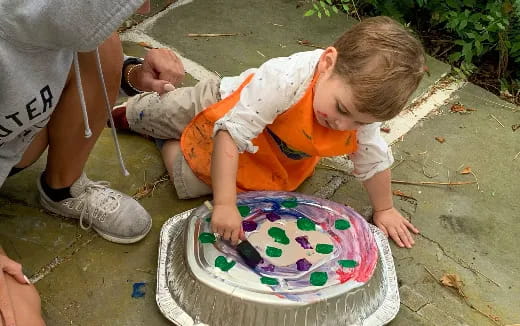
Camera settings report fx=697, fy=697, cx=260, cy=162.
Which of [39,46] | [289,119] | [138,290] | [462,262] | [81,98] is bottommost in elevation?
[462,262]

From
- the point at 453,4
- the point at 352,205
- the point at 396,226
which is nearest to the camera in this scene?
the point at 396,226

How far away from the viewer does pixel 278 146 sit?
6.97 feet

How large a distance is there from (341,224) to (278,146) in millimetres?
304

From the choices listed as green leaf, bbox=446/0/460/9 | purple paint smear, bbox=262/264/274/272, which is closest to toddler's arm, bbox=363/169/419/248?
purple paint smear, bbox=262/264/274/272

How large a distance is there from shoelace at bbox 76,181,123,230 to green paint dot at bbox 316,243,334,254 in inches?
23.6

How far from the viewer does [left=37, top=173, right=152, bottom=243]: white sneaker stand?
2.03m

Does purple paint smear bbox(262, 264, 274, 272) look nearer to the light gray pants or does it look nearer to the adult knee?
the light gray pants

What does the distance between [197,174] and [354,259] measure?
0.56 metres

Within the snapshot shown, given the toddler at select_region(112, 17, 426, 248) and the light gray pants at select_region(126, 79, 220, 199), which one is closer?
the toddler at select_region(112, 17, 426, 248)

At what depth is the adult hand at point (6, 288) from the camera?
5.09 ft

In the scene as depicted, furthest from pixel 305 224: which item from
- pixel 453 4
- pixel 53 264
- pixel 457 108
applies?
pixel 453 4

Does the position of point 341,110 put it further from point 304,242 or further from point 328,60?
point 304,242

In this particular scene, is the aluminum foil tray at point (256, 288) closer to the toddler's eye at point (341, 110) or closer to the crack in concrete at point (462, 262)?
the crack in concrete at point (462, 262)

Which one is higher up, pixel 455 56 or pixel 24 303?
pixel 24 303
